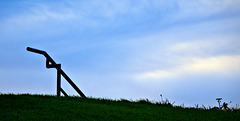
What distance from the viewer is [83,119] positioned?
9.12 metres

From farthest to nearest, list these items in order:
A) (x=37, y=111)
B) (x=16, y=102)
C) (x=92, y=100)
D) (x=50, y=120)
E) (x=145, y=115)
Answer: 1. (x=92, y=100)
2. (x=16, y=102)
3. (x=145, y=115)
4. (x=37, y=111)
5. (x=50, y=120)

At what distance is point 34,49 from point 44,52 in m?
0.52

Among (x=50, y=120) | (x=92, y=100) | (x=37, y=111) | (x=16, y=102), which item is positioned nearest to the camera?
(x=50, y=120)

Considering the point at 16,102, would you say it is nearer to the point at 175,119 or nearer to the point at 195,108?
the point at 175,119

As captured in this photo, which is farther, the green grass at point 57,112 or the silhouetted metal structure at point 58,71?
the silhouetted metal structure at point 58,71

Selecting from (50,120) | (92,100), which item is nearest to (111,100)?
(92,100)

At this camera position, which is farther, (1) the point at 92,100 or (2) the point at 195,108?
(2) the point at 195,108

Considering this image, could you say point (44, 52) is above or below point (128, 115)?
above

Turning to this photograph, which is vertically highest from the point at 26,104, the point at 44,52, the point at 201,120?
the point at 44,52

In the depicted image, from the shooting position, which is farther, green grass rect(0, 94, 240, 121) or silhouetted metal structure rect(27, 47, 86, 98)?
silhouetted metal structure rect(27, 47, 86, 98)

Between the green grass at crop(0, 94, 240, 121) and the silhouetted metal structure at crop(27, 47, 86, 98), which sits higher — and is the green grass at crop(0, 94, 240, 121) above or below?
below

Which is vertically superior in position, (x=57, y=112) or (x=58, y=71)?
(x=58, y=71)

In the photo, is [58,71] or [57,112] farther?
[58,71]

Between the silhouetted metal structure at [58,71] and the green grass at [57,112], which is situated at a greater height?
the silhouetted metal structure at [58,71]
